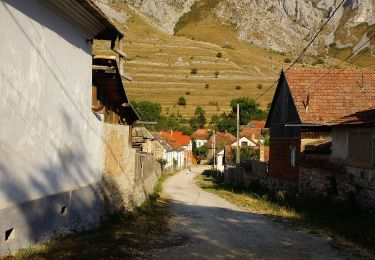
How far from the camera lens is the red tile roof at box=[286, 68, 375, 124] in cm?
2309

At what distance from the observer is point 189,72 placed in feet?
370

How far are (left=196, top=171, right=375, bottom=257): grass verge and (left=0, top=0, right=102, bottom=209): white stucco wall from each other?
6.20 metres

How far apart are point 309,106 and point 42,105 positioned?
1742 centimetres

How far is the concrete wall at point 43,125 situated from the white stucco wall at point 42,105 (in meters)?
0.01

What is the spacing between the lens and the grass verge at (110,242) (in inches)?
298

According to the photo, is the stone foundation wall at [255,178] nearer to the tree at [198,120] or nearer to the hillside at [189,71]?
the tree at [198,120]

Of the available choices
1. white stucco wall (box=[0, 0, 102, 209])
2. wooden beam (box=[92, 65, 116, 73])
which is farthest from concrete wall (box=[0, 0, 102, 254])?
wooden beam (box=[92, 65, 116, 73])

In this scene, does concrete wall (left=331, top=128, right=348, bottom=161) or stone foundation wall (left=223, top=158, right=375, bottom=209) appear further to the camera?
concrete wall (left=331, top=128, right=348, bottom=161)

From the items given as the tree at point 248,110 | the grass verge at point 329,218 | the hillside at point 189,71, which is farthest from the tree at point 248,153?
the hillside at point 189,71

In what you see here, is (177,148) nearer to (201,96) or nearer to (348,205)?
(201,96)

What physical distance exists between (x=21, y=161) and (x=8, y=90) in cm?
123

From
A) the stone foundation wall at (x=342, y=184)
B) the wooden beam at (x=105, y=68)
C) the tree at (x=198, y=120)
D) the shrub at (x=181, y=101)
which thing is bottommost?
the stone foundation wall at (x=342, y=184)

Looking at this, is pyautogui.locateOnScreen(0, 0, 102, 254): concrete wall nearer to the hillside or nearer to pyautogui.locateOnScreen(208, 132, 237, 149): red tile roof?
pyautogui.locateOnScreen(208, 132, 237, 149): red tile roof

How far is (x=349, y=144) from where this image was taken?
1620cm
